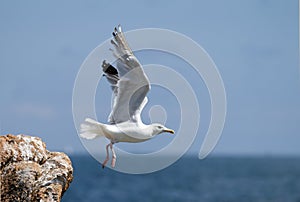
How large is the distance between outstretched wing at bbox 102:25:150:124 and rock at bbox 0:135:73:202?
2.13 m

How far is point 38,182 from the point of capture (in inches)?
346

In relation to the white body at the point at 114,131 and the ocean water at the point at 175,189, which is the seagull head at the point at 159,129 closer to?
the white body at the point at 114,131

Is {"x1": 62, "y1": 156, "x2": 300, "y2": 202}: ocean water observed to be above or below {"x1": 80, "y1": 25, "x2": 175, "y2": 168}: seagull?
above

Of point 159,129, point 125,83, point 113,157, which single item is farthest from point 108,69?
point 113,157

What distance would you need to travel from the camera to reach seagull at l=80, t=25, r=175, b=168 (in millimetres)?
10906

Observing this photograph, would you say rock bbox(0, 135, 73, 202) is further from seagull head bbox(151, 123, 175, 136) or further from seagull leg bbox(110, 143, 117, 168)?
seagull head bbox(151, 123, 175, 136)

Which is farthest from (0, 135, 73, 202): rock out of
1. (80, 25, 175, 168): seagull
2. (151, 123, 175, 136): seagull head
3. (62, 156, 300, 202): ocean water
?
(62, 156, 300, 202): ocean water

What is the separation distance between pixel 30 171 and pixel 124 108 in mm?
2861

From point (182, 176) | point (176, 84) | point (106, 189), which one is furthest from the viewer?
point (182, 176)

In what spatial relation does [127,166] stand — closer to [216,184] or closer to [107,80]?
[107,80]

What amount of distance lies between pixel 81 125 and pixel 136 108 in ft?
3.15

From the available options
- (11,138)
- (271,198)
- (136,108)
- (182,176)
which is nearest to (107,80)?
(136,108)

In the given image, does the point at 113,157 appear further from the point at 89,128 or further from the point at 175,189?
the point at 175,189

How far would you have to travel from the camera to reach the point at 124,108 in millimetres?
11391
